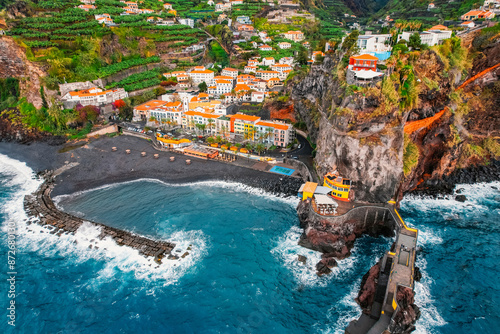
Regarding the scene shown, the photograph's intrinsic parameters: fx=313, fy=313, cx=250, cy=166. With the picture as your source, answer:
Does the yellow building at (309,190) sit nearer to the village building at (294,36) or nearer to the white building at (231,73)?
→ the white building at (231,73)

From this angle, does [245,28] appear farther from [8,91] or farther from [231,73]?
[8,91]

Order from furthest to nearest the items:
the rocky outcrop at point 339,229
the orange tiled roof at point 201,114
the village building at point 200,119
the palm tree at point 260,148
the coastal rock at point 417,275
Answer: the orange tiled roof at point 201,114
the village building at point 200,119
the palm tree at point 260,148
the rocky outcrop at point 339,229
the coastal rock at point 417,275

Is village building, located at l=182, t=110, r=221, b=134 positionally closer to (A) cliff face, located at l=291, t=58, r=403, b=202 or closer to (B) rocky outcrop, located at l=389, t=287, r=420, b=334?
(A) cliff face, located at l=291, t=58, r=403, b=202

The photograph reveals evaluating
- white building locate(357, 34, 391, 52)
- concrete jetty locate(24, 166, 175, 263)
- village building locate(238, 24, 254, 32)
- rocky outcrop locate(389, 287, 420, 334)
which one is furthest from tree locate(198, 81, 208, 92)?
rocky outcrop locate(389, 287, 420, 334)

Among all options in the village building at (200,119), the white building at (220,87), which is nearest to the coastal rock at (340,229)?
the village building at (200,119)

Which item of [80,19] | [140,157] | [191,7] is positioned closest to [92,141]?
[140,157]
